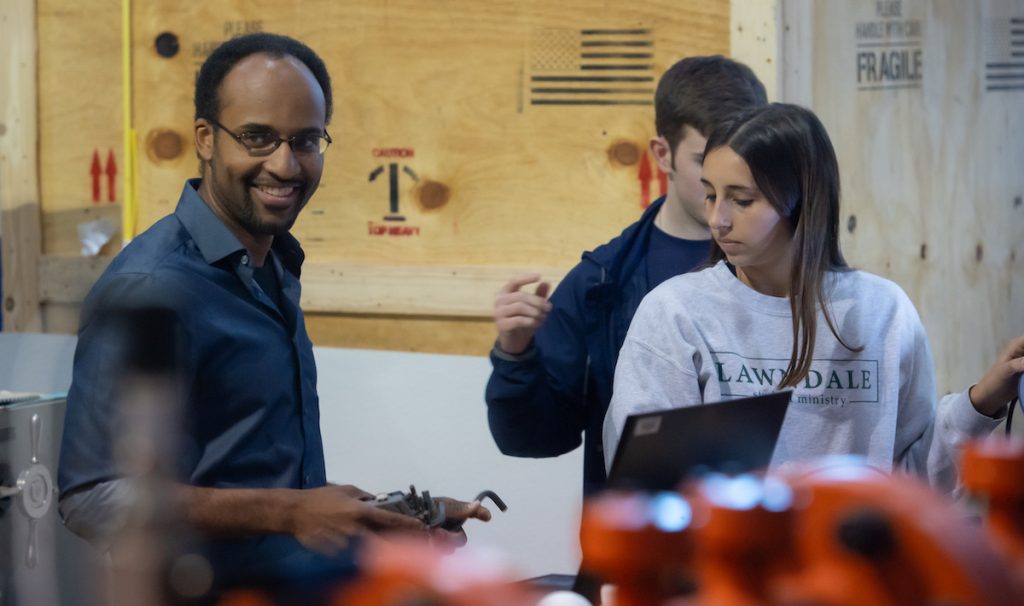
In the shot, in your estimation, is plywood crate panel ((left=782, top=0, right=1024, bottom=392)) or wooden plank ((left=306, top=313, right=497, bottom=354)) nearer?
plywood crate panel ((left=782, top=0, right=1024, bottom=392))

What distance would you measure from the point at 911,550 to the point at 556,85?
8.74 ft

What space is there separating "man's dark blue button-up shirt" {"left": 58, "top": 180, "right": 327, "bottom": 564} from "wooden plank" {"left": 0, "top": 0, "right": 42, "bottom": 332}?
2049mm

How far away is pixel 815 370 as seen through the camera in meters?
1.94

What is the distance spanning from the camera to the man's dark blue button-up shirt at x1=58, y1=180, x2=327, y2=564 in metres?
1.66

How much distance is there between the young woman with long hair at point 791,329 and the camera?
1.92 meters

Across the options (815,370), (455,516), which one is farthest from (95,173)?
(815,370)

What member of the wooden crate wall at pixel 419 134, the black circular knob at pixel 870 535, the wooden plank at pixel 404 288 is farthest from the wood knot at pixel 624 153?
the black circular knob at pixel 870 535

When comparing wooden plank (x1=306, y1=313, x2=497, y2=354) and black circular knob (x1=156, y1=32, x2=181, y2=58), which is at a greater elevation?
black circular knob (x1=156, y1=32, x2=181, y2=58)

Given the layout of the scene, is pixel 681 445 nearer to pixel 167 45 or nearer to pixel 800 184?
pixel 800 184

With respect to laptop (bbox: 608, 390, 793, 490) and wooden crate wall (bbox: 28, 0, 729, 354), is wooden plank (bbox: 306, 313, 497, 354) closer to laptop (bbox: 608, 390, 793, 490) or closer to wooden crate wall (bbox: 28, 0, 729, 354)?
wooden crate wall (bbox: 28, 0, 729, 354)

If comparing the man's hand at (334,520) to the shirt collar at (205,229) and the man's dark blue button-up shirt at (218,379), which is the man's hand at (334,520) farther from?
the shirt collar at (205,229)

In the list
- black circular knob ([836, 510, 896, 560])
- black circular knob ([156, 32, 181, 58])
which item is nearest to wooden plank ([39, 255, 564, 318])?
black circular knob ([156, 32, 181, 58])

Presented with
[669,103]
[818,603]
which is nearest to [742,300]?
[669,103]

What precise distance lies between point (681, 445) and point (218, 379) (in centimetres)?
84
